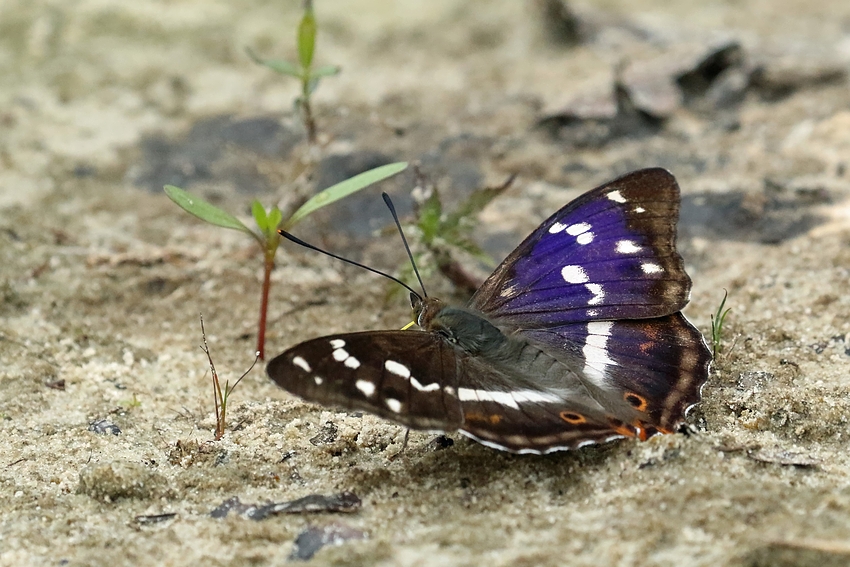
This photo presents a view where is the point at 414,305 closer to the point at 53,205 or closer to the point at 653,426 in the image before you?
the point at 653,426

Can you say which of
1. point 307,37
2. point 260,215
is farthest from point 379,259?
point 307,37

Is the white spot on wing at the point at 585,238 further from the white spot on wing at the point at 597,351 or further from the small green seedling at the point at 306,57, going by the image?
the small green seedling at the point at 306,57

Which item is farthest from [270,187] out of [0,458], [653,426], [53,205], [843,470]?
[843,470]

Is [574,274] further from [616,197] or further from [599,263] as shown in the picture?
[616,197]

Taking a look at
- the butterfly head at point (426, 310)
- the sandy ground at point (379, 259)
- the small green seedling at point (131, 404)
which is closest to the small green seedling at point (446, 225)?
the sandy ground at point (379, 259)

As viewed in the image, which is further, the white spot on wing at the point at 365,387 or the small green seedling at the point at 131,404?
the small green seedling at the point at 131,404

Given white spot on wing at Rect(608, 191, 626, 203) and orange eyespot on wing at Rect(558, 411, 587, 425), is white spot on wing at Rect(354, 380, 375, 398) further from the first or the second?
white spot on wing at Rect(608, 191, 626, 203)
